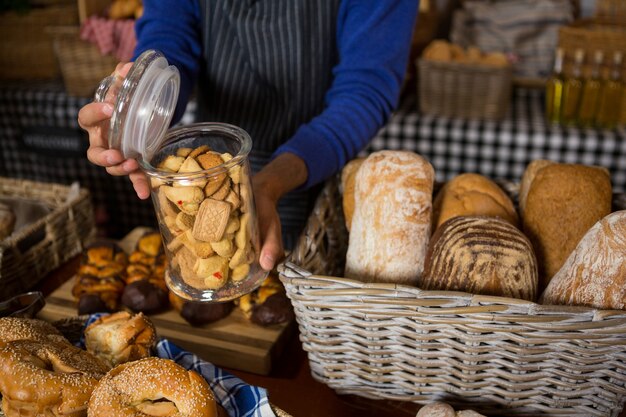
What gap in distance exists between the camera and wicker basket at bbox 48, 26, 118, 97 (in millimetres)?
2412

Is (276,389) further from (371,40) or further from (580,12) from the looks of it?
(580,12)

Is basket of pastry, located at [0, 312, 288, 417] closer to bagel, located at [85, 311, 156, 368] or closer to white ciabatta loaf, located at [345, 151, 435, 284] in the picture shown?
bagel, located at [85, 311, 156, 368]

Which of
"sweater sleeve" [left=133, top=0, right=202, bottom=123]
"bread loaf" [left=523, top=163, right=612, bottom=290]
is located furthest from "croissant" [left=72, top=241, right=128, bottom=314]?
"bread loaf" [left=523, top=163, right=612, bottom=290]

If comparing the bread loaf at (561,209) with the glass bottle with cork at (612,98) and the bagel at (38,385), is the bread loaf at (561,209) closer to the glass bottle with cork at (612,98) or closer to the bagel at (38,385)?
the bagel at (38,385)

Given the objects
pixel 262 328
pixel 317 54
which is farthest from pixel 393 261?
pixel 317 54

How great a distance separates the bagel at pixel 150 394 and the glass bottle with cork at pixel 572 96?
74.7 inches

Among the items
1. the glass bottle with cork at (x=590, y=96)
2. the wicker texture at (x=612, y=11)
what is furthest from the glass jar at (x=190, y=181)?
the wicker texture at (x=612, y=11)

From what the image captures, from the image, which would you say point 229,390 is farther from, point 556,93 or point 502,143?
point 556,93

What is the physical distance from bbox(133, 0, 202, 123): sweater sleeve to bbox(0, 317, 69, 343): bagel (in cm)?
61

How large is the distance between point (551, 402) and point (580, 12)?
2.95 metres

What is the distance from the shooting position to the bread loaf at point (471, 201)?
988 mm

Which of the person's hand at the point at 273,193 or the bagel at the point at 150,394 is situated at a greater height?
the person's hand at the point at 273,193

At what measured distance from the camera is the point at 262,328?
1046 mm

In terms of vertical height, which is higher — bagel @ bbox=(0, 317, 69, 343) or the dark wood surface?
bagel @ bbox=(0, 317, 69, 343)
